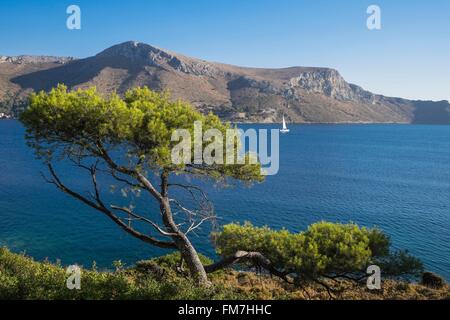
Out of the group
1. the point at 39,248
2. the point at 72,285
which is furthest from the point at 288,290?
the point at 39,248

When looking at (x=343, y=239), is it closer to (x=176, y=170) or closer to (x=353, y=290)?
(x=176, y=170)

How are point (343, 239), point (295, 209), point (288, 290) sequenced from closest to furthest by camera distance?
point (343, 239) → point (288, 290) → point (295, 209)

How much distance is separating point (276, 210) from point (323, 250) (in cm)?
3942

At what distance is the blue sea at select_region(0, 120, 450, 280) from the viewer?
41375mm

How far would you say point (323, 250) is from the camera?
712 inches

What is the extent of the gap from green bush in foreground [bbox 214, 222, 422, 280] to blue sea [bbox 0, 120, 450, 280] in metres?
3.44

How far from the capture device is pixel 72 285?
540 inches

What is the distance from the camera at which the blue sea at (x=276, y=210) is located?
4138 centimetres

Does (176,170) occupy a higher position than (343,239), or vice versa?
(176,170)

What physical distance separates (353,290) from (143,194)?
147ft

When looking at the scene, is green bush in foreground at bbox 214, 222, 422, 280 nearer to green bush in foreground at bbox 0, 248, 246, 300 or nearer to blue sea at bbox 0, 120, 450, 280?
A: blue sea at bbox 0, 120, 450, 280

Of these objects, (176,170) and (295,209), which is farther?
(295,209)

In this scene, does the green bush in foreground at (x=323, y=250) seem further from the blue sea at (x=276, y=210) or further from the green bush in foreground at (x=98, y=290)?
the green bush in foreground at (x=98, y=290)

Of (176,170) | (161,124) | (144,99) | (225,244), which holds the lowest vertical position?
(225,244)
